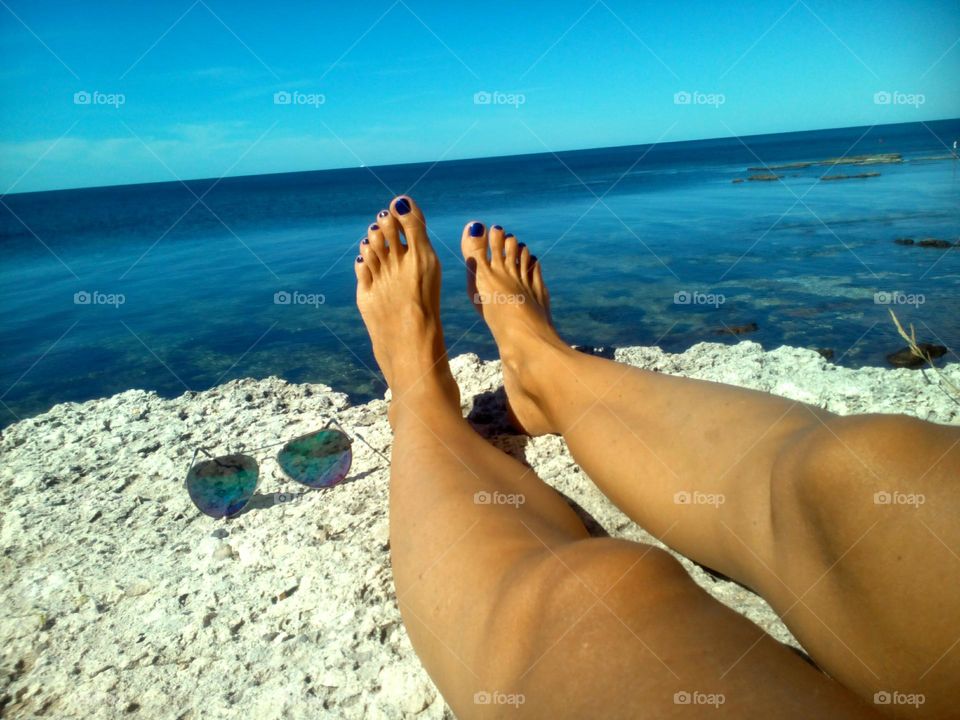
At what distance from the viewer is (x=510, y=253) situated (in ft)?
8.23

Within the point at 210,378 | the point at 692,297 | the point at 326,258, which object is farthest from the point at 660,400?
the point at 326,258

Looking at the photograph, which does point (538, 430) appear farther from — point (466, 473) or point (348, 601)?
point (348, 601)

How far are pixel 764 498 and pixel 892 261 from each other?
617 cm

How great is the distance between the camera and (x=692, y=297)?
5230mm

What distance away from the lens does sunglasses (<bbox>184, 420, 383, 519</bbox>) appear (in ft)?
5.59

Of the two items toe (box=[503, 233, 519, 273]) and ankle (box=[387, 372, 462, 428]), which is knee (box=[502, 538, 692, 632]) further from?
toe (box=[503, 233, 519, 273])
